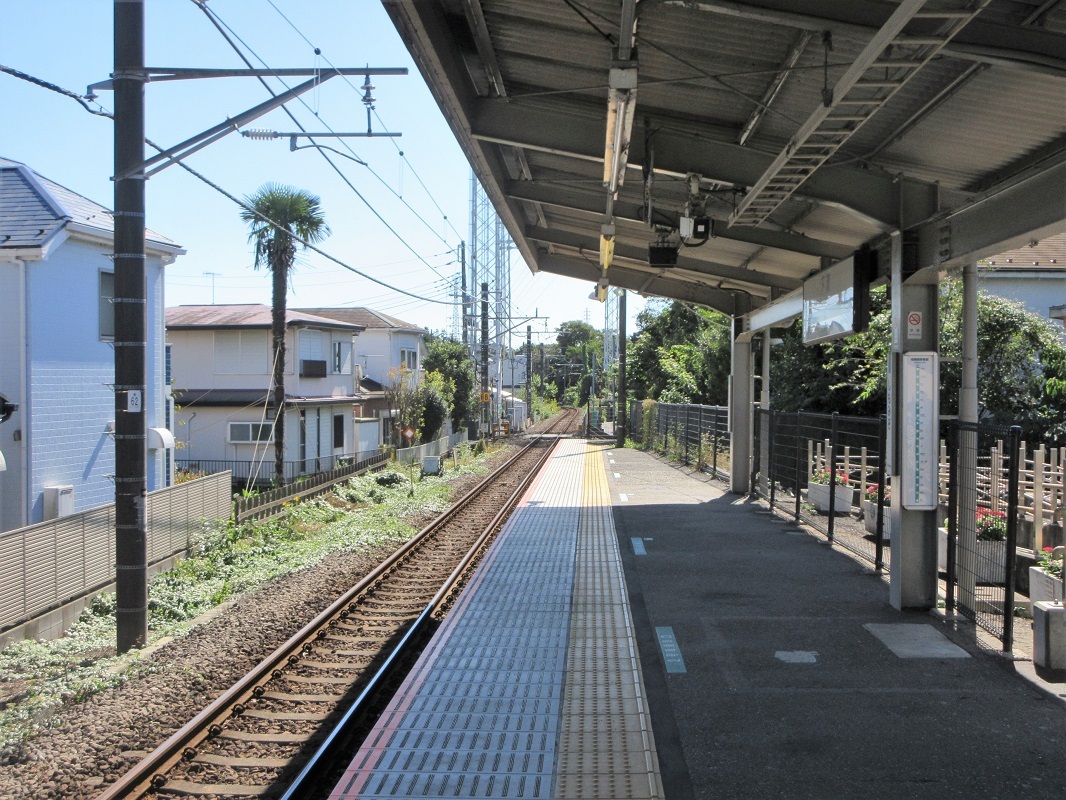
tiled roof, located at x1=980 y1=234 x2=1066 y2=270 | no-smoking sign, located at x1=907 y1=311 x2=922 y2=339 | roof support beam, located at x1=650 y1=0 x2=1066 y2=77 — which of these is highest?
tiled roof, located at x1=980 y1=234 x2=1066 y2=270

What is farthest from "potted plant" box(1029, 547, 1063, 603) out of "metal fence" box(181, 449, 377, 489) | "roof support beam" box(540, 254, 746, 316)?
"metal fence" box(181, 449, 377, 489)

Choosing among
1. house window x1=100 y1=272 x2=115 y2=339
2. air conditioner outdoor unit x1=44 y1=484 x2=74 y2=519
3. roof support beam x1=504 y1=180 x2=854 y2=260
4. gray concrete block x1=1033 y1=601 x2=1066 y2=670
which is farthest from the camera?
house window x1=100 y1=272 x2=115 y2=339

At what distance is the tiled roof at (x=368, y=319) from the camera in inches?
1849

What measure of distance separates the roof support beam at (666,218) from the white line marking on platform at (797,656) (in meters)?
5.56

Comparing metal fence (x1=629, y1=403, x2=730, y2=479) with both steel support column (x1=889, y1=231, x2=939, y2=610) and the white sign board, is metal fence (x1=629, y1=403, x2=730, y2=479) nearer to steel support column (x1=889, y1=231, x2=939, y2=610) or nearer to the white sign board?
steel support column (x1=889, y1=231, x2=939, y2=610)

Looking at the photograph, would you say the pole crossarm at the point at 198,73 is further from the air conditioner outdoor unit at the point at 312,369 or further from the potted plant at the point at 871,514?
the air conditioner outdoor unit at the point at 312,369

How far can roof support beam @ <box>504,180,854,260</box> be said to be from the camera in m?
11.6

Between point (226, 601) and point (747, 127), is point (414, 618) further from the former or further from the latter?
point (747, 127)

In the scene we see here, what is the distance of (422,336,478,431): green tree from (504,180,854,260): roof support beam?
35.4 m

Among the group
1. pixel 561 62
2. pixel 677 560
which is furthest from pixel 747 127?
pixel 677 560

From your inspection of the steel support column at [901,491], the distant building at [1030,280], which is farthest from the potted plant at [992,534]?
the distant building at [1030,280]

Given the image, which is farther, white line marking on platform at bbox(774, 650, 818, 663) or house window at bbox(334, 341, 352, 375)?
house window at bbox(334, 341, 352, 375)

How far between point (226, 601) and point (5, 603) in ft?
8.03

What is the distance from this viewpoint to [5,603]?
9461 mm
